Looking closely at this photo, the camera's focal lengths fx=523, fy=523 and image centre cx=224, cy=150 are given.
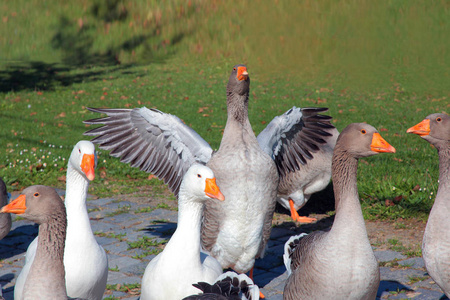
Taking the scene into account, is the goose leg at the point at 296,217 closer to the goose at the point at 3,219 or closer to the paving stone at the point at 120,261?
the paving stone at the point at 120,261

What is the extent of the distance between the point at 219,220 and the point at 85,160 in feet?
5.25

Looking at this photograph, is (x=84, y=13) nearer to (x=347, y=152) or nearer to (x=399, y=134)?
(x=399, y=134)

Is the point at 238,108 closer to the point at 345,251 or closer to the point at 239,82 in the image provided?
the point at 239,82

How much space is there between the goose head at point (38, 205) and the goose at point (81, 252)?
592 millimetres

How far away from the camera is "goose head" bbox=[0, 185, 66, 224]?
3.83 metres

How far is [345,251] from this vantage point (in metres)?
4.14

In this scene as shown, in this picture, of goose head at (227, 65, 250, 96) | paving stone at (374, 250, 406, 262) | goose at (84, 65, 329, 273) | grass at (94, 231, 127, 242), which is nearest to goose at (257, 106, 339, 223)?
goose at (84, 65, 329, 273)

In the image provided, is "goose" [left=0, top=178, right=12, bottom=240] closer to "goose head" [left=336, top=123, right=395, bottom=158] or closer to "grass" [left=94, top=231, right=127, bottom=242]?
"grass" [left=94, top=231, right=127, bottom=242]

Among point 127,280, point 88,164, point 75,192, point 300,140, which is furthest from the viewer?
point 300,140

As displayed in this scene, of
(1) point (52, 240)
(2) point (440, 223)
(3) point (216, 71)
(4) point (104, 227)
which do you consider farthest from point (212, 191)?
(3) point (216, 71)

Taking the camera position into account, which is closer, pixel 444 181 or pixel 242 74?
pixel 444 181

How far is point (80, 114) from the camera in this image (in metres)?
14.3

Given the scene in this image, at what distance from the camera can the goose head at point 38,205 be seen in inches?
151

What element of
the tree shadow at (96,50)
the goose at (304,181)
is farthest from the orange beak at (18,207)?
the tree shadow at (96,50)
